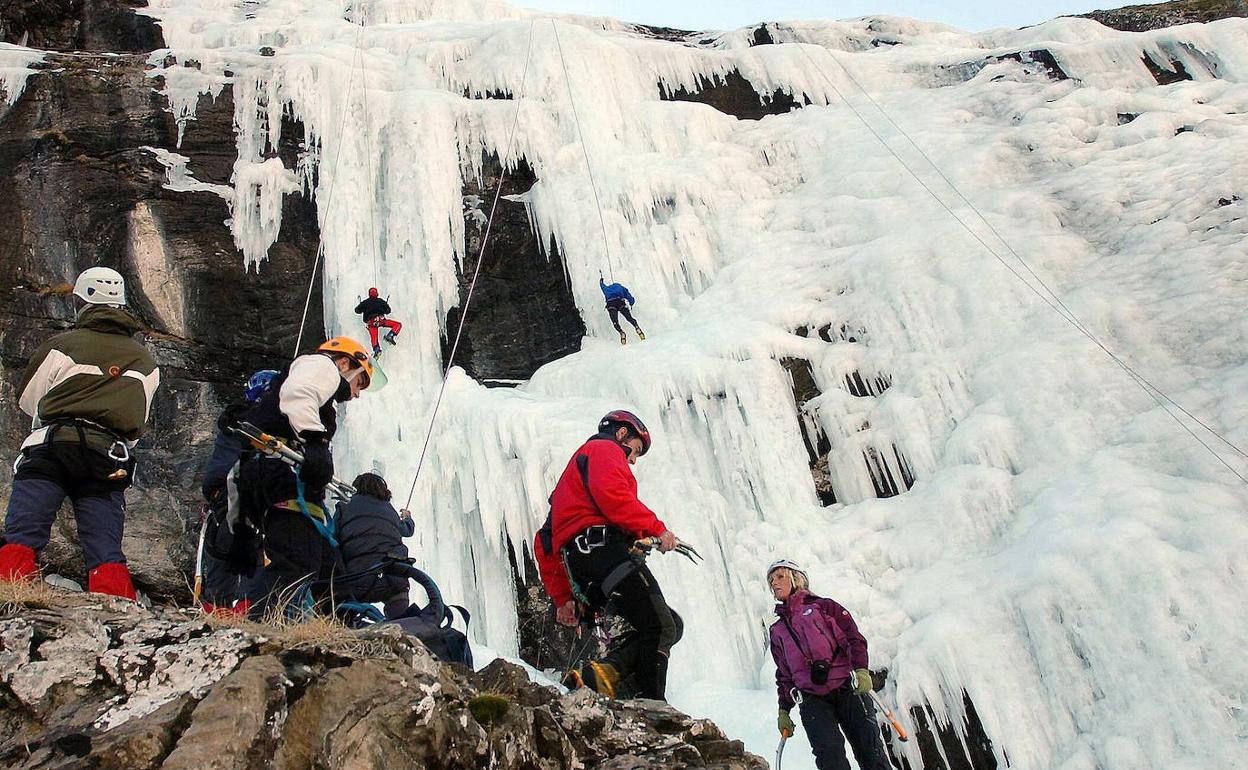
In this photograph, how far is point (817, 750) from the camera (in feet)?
13.8

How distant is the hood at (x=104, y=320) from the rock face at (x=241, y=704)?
1.43 metres

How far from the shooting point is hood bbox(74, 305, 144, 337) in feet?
11.6

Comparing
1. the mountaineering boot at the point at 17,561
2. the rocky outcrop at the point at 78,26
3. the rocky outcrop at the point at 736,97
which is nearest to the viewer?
the mountaineering boot at the point at 17,561

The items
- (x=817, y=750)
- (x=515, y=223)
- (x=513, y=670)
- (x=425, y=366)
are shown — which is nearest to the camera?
(x=513, y=670)

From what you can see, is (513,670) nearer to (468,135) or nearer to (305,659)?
(305,659)

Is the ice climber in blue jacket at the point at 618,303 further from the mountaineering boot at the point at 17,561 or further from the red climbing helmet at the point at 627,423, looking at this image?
the mountaineering boot at the point at 17,561

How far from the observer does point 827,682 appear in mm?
4164

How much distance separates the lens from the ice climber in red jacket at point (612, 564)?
3.71 meters

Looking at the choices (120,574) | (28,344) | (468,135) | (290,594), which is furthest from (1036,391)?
(28,344)

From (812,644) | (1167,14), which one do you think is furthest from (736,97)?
(812,644)

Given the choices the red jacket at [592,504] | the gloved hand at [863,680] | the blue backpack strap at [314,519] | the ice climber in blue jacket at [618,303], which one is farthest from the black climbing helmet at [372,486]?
the ice climber in blue jacket at [618,303]

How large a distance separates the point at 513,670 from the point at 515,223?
30.2 feet

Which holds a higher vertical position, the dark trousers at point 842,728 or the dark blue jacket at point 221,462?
the dark blue jacket at point 221,462

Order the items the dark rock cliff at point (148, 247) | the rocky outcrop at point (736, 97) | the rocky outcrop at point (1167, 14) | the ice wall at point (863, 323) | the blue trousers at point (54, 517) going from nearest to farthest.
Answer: the blue trousers at point (54, 517)
the ice wall at point (863, 323)
the dark rock cliff at point (148, 247)
the rocky outcrop at point (1167, 14)
the rocky outcrop at point (736, 97)
